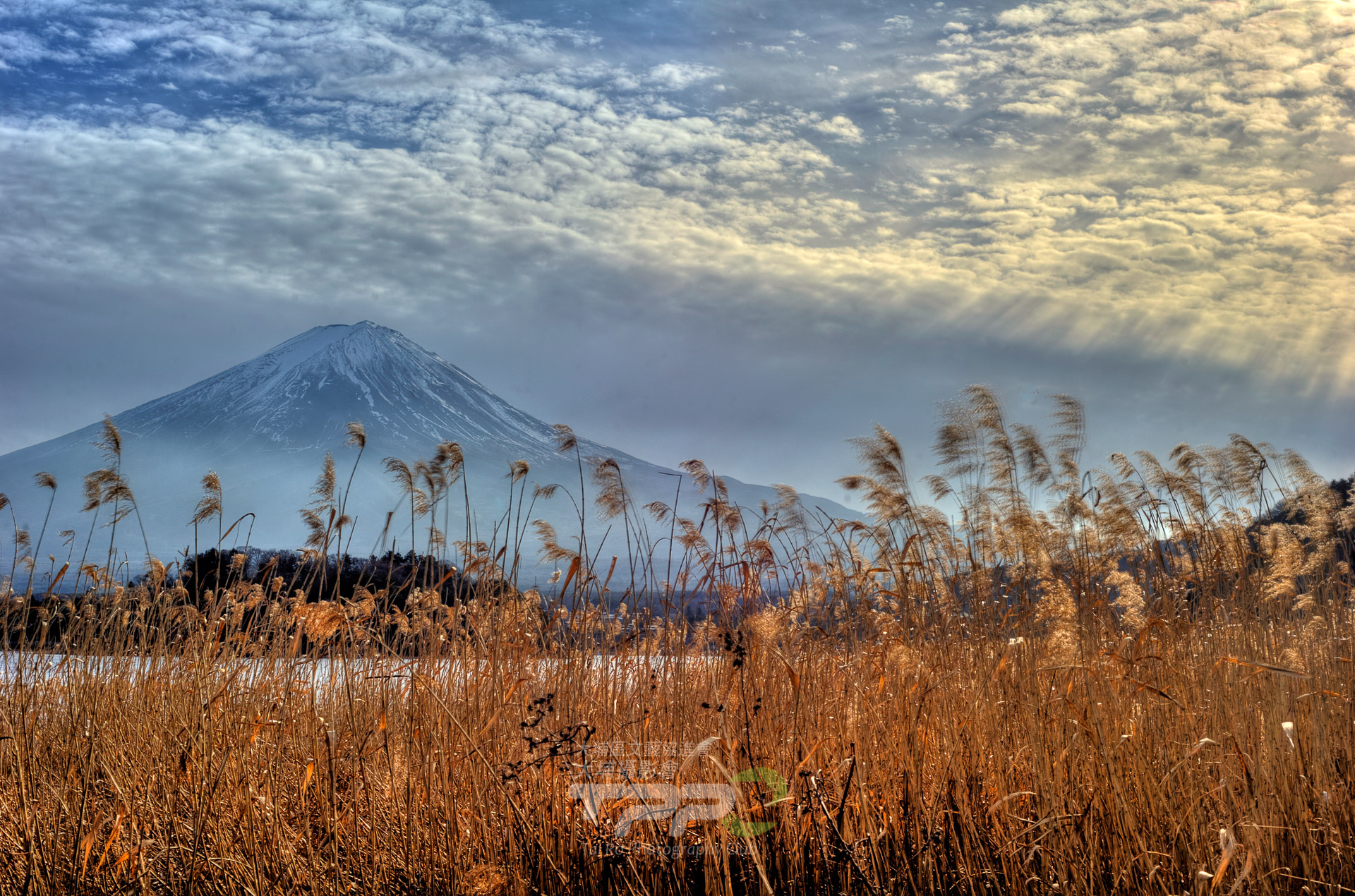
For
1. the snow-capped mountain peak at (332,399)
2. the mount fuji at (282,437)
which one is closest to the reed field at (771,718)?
the mount fuji at (282,437)

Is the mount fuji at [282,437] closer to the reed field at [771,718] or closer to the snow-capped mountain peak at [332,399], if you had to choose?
the snow-capped mountain peak at [332,399]

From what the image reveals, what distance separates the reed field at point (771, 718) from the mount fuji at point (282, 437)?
285ft

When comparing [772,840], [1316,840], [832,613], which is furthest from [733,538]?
[1316,840]

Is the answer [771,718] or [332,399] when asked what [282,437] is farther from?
[771,718]

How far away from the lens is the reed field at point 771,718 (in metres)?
2.38

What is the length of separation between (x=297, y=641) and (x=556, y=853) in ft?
5.39

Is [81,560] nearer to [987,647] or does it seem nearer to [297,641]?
[297,641]

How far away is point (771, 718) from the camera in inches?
116

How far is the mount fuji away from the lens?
101 meters

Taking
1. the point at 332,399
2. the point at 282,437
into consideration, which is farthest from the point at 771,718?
the point at 282,437

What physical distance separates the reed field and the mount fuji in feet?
285

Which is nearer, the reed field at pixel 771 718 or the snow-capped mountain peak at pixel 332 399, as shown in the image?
the reed field at pixel 771 718

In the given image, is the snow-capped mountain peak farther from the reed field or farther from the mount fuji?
the reed field

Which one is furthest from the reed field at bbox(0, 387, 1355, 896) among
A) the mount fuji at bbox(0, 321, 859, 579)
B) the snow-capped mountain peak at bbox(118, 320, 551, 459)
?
the snow-capped mountain peak at bbox(118, 320, 551, 459)
